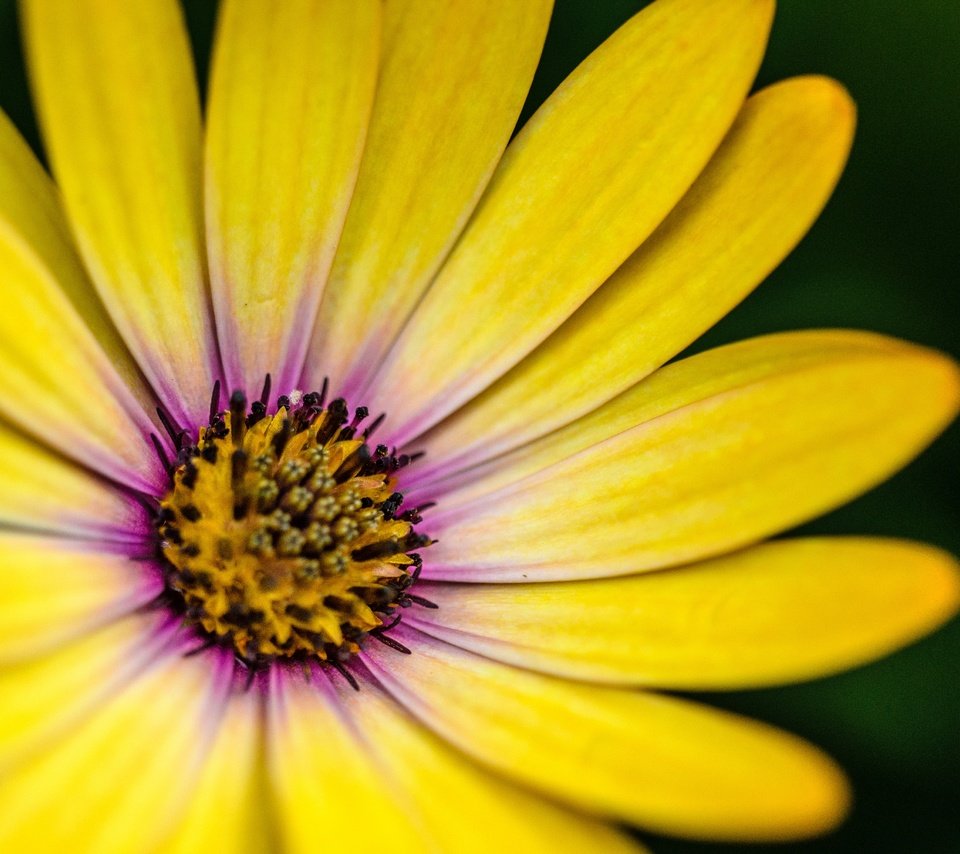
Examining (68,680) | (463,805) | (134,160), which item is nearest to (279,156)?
(134,160)

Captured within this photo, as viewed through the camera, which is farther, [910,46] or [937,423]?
[910,46]

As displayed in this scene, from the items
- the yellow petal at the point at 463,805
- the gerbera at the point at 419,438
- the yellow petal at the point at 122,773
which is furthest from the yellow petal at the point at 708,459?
the yellow petal at the point at 122,773

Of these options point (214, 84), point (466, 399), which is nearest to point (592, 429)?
point (466, 399)

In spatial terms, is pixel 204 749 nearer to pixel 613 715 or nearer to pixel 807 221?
pixel 613 715

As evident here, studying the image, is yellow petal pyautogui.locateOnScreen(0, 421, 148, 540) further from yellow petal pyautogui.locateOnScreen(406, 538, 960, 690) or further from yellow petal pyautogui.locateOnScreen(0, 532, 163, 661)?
yellow petal pyautogui.locateOnScreen(406, 538, 960, 690)

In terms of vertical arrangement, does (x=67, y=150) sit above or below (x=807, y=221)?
below

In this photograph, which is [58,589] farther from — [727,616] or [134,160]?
[727,616]

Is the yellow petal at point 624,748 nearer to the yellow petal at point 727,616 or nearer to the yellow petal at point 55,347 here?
the yellow petal at point 727,616

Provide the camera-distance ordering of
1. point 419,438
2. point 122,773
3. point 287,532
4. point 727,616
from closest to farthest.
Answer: point 122,773 → point 727,616 → point 287,532 → point 419,438
